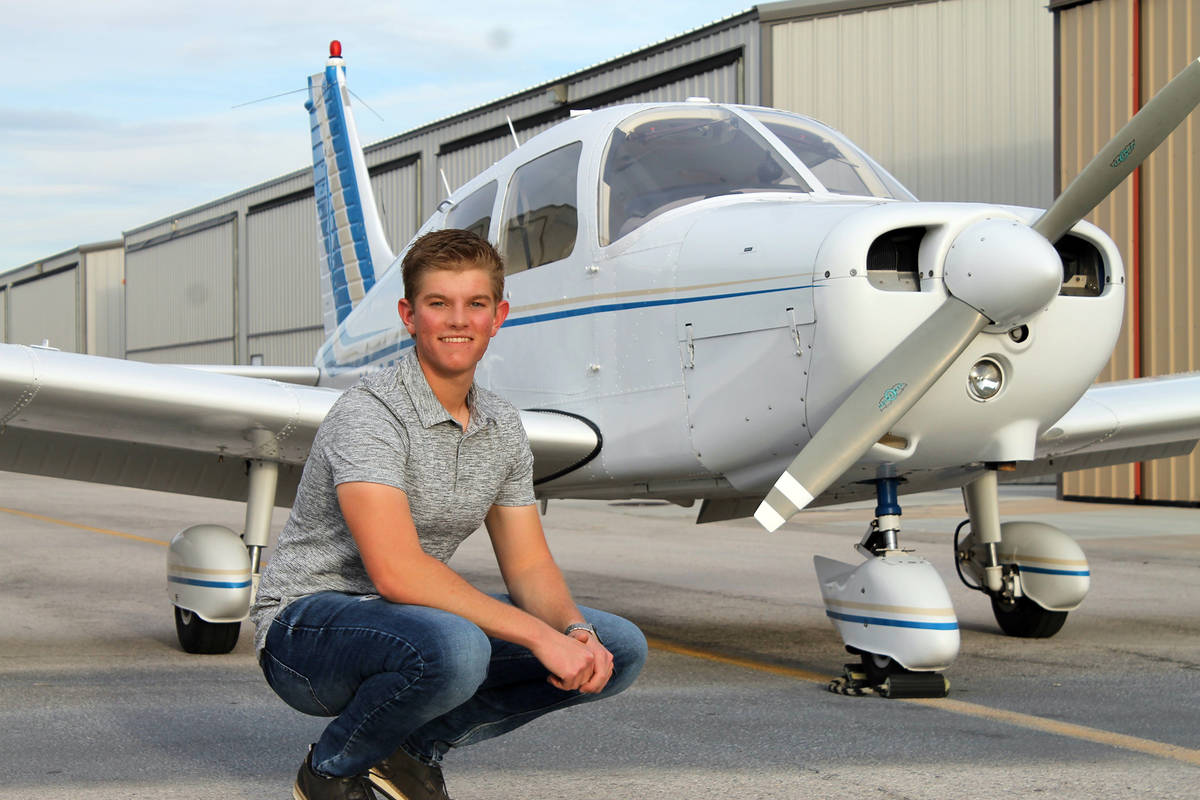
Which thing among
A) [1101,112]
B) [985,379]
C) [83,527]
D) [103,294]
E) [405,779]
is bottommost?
[83,527]

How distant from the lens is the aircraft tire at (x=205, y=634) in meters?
6.21

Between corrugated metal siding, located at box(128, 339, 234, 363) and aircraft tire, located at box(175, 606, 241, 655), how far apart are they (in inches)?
1452

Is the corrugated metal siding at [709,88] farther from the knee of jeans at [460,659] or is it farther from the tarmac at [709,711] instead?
the knee of jeans at [460,659]

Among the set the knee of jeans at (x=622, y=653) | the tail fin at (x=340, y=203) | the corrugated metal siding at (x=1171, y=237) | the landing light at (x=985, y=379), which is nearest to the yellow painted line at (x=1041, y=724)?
the landing light at (x=985, y=379)

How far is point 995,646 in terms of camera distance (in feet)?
20.5

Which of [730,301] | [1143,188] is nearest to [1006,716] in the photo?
[730,301]

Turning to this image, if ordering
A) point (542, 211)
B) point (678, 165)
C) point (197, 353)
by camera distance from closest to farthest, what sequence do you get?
point (678, 165)
point (542, 211)
point (197, 353)

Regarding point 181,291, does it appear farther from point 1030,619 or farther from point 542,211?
point 1030,619

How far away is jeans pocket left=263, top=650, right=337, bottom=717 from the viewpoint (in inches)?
108

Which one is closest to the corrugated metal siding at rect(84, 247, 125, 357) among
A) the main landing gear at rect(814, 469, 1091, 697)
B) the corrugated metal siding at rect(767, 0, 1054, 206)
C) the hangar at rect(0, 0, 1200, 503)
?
the hangar at rect(0, 0, 1200, 503)

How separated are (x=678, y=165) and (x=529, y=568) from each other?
3090 millimetres

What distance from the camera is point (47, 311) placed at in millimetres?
62594

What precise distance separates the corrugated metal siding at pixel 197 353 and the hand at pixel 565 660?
4091 cm

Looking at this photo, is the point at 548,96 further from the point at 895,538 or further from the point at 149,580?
the point at 895,538
